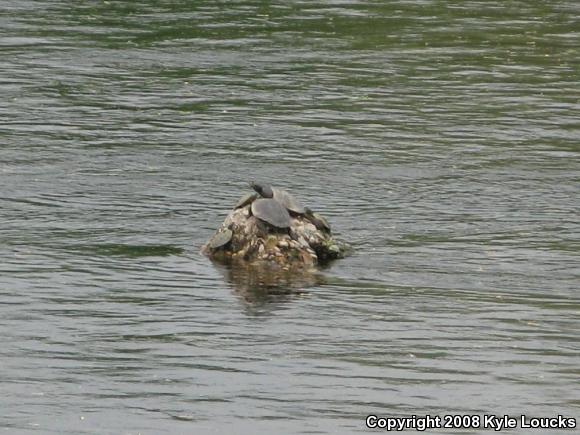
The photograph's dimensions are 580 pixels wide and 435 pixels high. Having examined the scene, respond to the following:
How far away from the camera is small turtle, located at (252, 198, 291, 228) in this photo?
1588cm

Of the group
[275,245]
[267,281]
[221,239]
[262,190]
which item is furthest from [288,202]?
[267,281]

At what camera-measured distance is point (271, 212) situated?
15945 mm

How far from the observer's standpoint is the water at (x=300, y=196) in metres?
12.2

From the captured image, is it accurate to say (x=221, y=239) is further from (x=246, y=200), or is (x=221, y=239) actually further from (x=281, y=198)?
(x=281, y=198)

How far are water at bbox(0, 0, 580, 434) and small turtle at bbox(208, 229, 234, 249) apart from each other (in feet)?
0.62

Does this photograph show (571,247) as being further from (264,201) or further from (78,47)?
(78,47)

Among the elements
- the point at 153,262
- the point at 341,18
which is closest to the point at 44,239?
the point at 153,262

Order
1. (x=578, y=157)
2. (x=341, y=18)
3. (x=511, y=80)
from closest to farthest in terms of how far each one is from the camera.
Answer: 1. (x=578, y=157)
2. (x=511, y=80)
3. (x=341, y=18)

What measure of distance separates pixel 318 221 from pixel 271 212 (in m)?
0.51

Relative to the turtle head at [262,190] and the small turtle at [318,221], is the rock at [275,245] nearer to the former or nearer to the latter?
the small turtle at [318,221]

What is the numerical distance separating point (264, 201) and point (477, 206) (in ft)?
9.75

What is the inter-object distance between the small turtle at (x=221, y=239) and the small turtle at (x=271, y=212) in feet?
1.03

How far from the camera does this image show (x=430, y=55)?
2702 centimetres

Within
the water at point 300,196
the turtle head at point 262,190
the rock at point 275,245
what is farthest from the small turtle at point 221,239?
the turtle head at point 262,190
